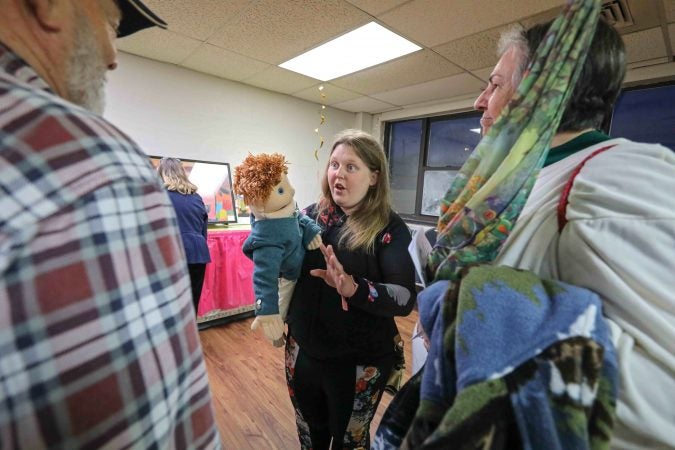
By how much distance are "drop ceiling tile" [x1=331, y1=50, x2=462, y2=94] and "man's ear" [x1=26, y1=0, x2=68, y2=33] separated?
2.65 metres

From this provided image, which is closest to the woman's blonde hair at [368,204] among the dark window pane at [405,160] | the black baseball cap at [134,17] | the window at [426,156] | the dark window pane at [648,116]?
the black baseball cap at [134,17]

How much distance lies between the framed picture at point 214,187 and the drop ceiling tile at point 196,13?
4.21 feet

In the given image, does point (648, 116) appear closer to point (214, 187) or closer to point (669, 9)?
point (669, 9)

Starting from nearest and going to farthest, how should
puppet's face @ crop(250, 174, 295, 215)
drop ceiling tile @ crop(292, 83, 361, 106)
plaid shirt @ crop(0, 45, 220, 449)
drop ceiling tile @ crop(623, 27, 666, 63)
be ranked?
1. plaid shirt @ crop(0, 45, 220, 449)
2. puppet's face @ crop(250, 174, 295, 215)
3. drop ceiling tile @ crop(623, 27, 666, 63)
4. drop ceiling tile @ crop(292, 83, 361, 106)

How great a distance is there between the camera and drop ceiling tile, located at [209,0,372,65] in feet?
6.49

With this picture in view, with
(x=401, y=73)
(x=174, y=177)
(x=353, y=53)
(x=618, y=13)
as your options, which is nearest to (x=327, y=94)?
(x=401, y=73)

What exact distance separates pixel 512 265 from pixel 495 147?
21cm

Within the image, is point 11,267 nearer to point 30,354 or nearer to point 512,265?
point 30,354

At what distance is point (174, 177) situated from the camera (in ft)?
8.02

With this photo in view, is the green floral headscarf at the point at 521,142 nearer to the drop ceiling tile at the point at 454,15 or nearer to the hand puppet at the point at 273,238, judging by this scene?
the hand puppet at the point at 273,238

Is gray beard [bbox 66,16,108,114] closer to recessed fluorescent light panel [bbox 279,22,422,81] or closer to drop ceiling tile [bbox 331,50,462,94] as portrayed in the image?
recessed fluorescent light panel [bbox 279,22,422,81]

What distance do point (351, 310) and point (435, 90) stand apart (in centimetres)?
328

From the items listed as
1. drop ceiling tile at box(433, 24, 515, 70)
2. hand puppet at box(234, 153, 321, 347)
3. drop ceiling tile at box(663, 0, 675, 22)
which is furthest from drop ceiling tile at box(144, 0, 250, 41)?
drop ceiling tile at box(663, 0, 675, 22)

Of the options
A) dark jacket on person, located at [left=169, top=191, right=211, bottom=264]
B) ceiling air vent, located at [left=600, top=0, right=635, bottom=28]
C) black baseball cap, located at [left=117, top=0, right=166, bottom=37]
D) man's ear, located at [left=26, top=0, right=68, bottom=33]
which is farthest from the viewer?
dark jacket on person, located at [left=169, top=191, right=211, bottom=264]
